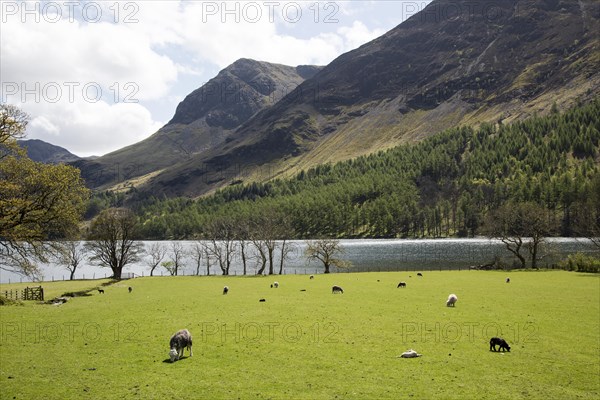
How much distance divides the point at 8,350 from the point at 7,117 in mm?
24289

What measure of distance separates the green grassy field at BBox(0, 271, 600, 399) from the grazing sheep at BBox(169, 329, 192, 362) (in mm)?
677

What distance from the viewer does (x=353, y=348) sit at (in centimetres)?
2611

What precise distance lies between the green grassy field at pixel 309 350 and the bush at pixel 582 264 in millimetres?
39401

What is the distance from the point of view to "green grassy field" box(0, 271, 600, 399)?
1997cm

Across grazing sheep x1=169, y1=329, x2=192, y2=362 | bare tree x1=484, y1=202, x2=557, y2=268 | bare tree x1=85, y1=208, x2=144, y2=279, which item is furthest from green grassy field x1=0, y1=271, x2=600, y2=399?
bare tree x1=85, y1=208, x2=144, y2=279

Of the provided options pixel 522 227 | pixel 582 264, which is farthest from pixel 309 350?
pixel 522 227

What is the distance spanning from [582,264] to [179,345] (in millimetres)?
83339

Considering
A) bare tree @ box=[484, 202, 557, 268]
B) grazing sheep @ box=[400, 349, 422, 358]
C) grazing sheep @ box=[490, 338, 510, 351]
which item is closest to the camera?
grazing sheep @ box=[400, 349, 422, 358]

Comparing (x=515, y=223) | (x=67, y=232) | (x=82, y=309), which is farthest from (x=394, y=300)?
(x=515, y=223)

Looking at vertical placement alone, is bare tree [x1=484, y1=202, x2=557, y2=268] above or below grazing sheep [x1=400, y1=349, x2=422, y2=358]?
above

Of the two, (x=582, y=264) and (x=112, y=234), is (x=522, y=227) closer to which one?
(x=582, y=264)

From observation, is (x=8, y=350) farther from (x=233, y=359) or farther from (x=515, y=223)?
(x=515, y=223)

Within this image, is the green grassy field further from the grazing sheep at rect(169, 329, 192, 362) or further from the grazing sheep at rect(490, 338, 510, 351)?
the grazing sheep at rect(169, 329, 192, 362)

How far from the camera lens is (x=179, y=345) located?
81.7ft
